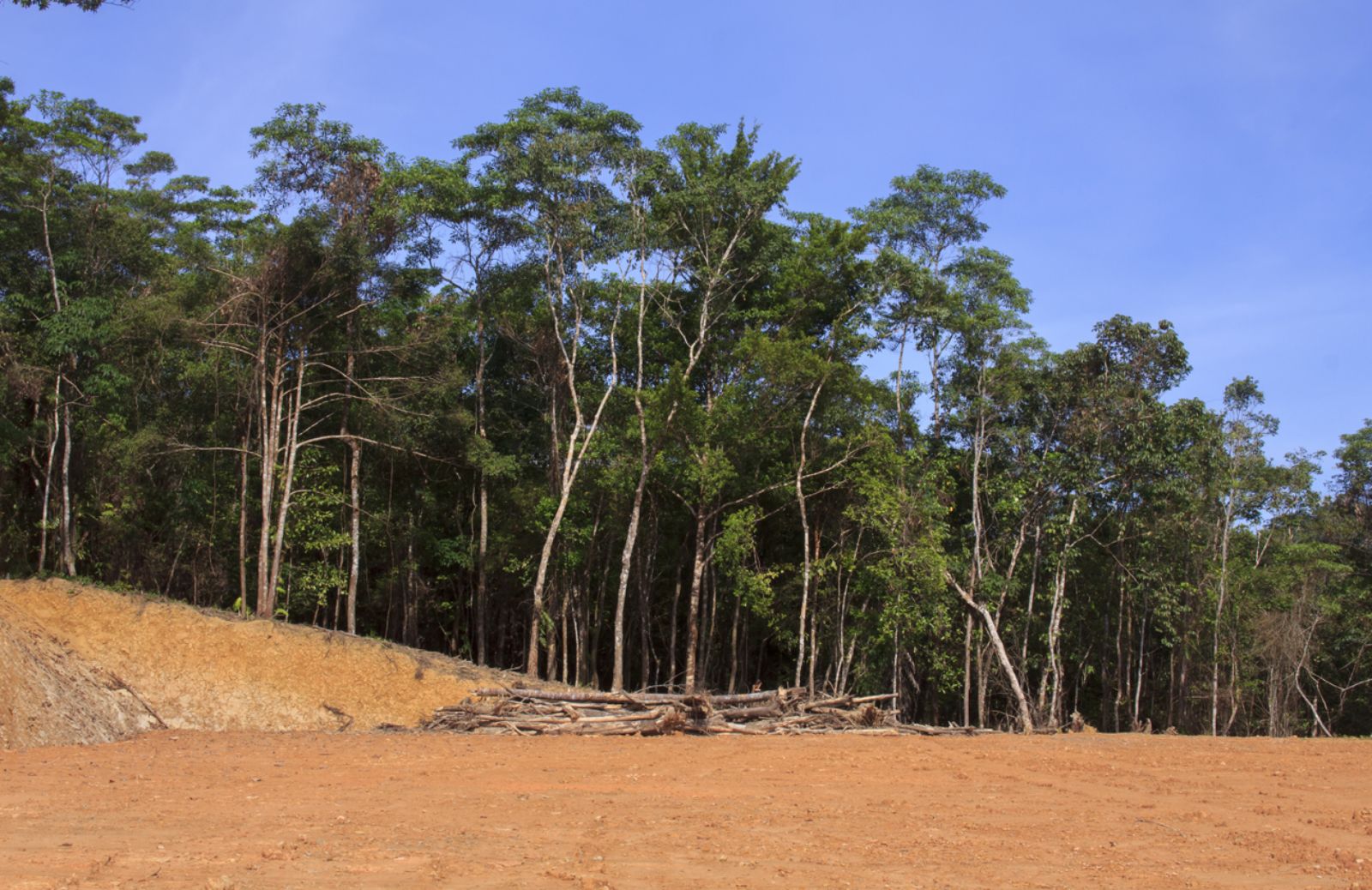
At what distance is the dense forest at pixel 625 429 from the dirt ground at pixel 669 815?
9007 millimetres

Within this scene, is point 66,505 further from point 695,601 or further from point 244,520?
point 695,601

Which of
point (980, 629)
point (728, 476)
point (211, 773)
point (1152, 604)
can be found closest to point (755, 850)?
point (211, 773)

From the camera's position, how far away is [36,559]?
28.0m

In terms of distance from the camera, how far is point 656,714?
17734 millimetres

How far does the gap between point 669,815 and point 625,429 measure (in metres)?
16.9

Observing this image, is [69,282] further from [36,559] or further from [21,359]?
[36,559]

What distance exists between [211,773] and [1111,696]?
29556 mm

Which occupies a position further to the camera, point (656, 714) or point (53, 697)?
point (656, 714)

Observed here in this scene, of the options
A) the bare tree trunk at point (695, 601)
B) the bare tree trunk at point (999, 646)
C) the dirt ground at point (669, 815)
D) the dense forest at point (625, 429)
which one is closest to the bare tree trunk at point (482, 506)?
the dense forest at point (625, 429)

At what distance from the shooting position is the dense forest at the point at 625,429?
24031mm

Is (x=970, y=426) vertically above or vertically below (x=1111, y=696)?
above

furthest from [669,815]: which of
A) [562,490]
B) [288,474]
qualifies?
[562,490]

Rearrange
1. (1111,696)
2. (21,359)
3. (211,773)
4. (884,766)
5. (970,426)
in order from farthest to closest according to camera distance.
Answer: (1111,696)
(970,426)
(21,359)
(884,766)
(211,773)

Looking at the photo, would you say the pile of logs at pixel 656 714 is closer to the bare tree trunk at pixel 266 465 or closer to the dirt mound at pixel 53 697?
the dirt mound at pixel 53 697
